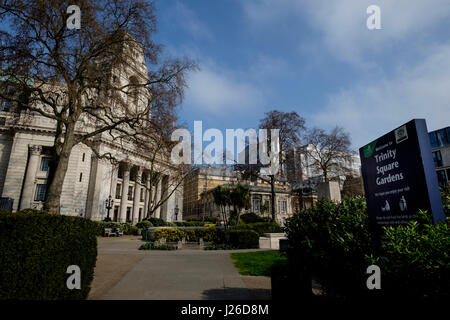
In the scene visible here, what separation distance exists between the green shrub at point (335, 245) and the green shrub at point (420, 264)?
587mm

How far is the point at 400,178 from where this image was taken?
3545 mm

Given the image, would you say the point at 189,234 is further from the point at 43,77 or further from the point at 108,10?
the point at 108,10

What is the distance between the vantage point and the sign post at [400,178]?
10.3 feet

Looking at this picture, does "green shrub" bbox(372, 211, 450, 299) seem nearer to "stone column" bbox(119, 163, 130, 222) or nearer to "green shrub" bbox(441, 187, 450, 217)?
"green shrub" bbox(441, 187, 450, 217)

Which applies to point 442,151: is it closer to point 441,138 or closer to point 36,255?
point 441,138

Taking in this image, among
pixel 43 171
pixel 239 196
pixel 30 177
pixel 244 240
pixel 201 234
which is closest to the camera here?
pixel 244 240

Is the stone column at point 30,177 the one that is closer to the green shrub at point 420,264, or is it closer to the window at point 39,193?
the window at point 39,193

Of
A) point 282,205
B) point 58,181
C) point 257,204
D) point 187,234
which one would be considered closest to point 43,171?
point 187,234

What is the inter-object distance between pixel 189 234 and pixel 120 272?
13.0m

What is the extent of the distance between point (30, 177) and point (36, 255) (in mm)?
45838
